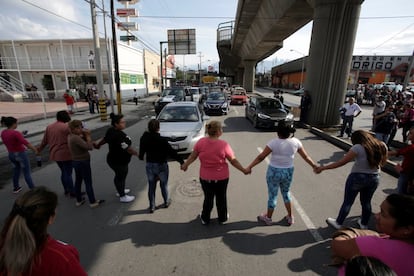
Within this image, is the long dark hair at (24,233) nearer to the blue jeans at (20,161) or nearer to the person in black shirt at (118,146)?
the person in black shirt at (118,146)

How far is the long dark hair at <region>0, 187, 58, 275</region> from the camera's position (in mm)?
1174

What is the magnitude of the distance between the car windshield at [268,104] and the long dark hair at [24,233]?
11.6 meters

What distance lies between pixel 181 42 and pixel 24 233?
3528 centimetres

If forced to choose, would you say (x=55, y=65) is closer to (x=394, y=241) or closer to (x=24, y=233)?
(x=24, y=233)

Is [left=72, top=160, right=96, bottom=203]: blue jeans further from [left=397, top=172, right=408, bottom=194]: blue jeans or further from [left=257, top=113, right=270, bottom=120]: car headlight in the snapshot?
[left=257, top=113, right=270, bottom=120]: car headlight

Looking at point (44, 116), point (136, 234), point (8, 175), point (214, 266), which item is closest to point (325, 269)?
point (214, 266)

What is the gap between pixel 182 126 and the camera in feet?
23.4

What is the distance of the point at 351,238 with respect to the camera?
1.56 metres

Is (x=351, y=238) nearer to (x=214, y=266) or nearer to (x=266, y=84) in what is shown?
(x=214, y=266)

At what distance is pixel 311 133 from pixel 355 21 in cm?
531

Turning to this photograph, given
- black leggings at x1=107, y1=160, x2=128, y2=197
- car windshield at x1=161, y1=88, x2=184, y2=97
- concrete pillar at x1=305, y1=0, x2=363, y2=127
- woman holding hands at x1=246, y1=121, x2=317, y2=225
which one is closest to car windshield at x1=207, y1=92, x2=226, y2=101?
car windshield at x1=161, y1=88, x2=184, y2=97

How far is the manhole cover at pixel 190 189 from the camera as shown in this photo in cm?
478

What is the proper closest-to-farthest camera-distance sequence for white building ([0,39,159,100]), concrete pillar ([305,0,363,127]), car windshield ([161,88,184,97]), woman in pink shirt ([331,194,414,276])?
woman in pink shirt ([331,194,414,276])
concrete pillar ([305,0,363,127])
car windshield ([161,88,184,97])
white building ([0,39,159,100])

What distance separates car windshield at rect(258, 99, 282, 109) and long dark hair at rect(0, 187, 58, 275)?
37.9ft
